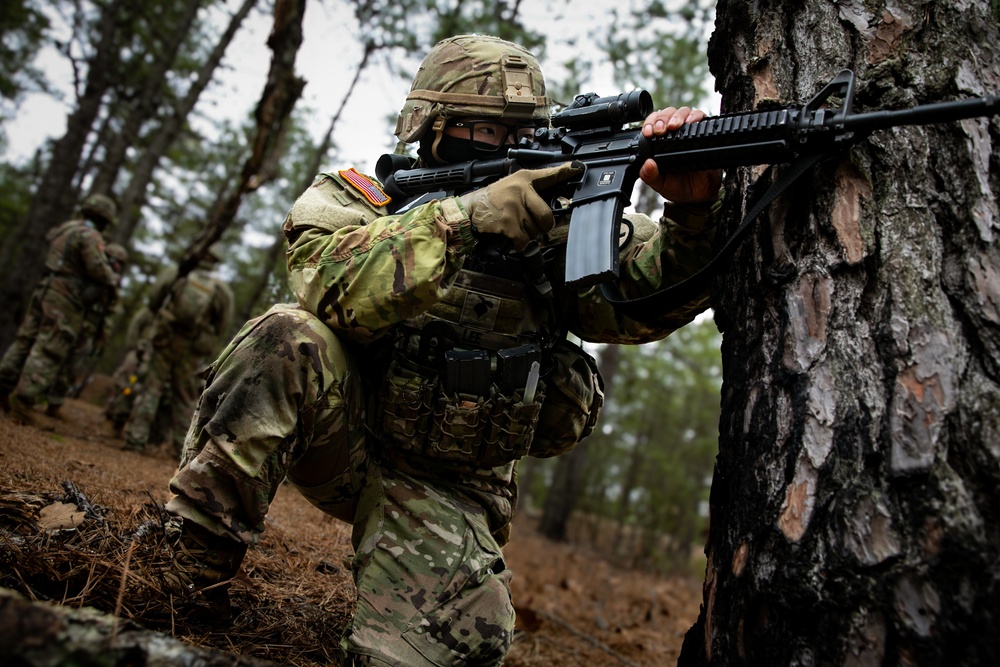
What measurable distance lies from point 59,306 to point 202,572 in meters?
6.46

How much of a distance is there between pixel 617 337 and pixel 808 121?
1282mm

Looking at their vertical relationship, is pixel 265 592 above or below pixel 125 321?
below

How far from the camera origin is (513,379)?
2623 millimetres

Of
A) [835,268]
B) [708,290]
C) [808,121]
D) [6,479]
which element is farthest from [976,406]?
[6,479]

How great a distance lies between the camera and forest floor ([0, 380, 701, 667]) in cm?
218

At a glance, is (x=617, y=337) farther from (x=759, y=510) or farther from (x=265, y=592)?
(x=265, y=592)

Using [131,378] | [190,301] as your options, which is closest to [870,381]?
[190,301]

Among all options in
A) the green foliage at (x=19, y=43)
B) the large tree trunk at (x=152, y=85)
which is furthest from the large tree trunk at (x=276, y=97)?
the green foliage at (x=19, y=43)

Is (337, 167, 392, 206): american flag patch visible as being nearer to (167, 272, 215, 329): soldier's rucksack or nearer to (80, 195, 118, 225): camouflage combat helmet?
(167, 272, 215, 329): soldier's rucksack

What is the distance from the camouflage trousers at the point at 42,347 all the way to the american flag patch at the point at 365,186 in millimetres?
5931

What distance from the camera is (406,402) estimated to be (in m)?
2.58

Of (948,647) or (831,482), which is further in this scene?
(831,482)

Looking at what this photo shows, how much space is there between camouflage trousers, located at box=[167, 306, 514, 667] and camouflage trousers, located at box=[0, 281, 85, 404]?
234 inches

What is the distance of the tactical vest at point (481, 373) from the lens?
8.48ft
